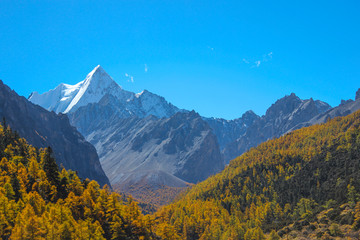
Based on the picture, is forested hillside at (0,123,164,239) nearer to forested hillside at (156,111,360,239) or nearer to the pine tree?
the pine tree

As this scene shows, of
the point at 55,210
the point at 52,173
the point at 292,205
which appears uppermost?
the point at 52,173

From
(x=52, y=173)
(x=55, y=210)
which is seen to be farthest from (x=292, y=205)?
(x=55, y=210)

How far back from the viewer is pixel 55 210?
64875 mm

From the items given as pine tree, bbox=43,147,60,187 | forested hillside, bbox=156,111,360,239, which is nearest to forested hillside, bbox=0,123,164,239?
pine tree, bbox=43,147,60,187

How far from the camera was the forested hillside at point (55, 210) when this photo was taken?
59281 millimetres

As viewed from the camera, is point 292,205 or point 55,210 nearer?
point 55,210


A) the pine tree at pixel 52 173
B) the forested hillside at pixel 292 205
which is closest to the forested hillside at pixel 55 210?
the pine tree at pixel 52 173

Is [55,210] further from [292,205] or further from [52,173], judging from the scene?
[292,205]

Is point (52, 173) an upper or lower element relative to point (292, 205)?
upper

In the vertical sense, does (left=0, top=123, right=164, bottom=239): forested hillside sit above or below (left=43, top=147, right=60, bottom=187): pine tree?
below

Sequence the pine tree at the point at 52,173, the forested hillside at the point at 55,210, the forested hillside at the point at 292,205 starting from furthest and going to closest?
1. the forested hillside at the point at 292,205
2. the pine tree at the point at 52,173
3. the forested hillside at the point at 55,210

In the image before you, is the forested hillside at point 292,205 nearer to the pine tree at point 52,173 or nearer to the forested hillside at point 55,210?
the forested hillside at point 55,210

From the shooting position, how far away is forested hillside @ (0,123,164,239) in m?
59.3

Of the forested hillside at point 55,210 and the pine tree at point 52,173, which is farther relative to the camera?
the pine tree at point 52,173
